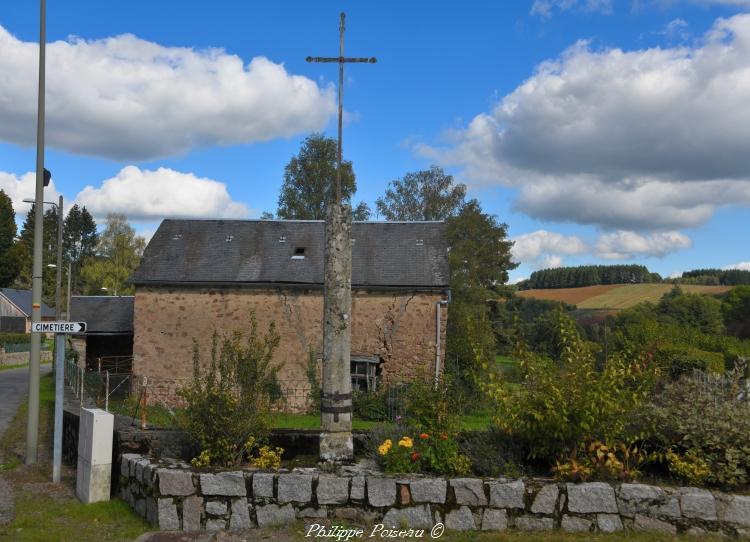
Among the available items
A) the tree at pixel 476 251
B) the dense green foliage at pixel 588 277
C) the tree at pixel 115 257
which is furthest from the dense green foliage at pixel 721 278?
the tree at pixel 115 257

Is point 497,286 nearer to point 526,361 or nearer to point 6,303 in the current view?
point 526,361

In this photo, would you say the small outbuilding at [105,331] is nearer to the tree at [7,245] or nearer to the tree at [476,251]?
the tree at [476,251]

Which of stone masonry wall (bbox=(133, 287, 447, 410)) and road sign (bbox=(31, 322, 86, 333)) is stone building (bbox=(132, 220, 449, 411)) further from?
road sign (bbox=(31, 322, 86, 333))

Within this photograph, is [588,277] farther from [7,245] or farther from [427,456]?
[427,456]

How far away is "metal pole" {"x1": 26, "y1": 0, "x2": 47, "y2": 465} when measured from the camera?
1020 centimetres

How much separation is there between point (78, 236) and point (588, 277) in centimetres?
5587

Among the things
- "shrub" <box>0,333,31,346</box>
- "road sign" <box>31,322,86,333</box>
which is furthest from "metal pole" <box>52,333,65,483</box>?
"shrub" <box>0,333,31,346</box>

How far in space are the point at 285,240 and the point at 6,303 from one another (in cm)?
4367

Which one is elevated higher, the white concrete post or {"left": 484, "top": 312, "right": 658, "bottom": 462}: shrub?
{"left": 484, "top": 312, "right": 658, "bottom": 462}: shrub

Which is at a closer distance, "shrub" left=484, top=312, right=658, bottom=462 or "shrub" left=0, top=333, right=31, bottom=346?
"shrub" left=484, top=312, right=658, bottom=462

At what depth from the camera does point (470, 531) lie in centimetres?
630

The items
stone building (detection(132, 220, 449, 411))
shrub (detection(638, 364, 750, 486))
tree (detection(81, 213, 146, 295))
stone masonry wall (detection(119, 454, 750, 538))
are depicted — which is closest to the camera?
stone masonry wall (detection(119, 454, 750, 538))

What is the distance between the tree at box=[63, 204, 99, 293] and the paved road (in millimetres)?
42185

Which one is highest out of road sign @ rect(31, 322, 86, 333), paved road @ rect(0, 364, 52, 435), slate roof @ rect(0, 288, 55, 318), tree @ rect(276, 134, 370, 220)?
tree @ rect(276, 134, 370, 220)
